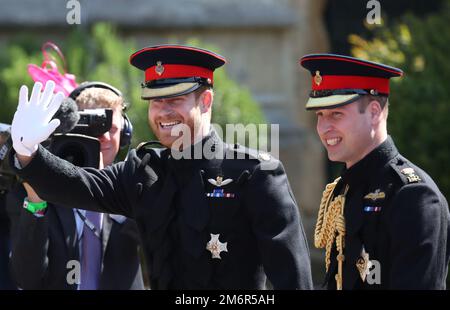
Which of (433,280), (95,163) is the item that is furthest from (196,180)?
(433,280)

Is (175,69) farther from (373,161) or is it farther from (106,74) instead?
(106,74)

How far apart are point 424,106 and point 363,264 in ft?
10.9

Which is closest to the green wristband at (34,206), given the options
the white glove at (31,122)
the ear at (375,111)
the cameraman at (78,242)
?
the cameraman at (78,242)

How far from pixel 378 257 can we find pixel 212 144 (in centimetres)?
89

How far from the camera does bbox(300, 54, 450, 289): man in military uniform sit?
3.33 metres

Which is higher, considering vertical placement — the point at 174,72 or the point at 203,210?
the point at 174,72

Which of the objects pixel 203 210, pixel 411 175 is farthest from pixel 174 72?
pixel 411 175

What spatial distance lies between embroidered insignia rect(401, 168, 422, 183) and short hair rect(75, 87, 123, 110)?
1.66 meters

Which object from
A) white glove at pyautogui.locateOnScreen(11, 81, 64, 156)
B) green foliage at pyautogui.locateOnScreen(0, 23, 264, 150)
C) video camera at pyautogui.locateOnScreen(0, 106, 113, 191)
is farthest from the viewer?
green foliage at pyautogui.locateOnScreen(0, 23, 264, 150)

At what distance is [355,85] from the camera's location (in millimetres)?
3643

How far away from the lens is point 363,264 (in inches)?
139

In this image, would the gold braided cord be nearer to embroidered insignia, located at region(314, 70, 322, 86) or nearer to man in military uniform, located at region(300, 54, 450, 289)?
man in military uniform, located at region(300, 54, 450, 289)

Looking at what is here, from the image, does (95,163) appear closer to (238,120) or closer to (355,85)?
(355,85)

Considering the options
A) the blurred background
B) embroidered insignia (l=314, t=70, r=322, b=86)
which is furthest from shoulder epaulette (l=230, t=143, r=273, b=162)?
the blurred background
